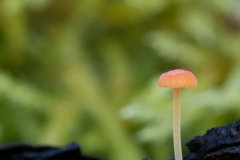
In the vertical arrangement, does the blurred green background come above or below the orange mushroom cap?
above

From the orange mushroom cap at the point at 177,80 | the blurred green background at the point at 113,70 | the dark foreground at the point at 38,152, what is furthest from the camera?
the blurred green background at the point at 113,70

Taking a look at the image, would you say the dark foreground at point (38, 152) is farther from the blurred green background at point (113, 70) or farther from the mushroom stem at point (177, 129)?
the blurred green background at point (113, 70)

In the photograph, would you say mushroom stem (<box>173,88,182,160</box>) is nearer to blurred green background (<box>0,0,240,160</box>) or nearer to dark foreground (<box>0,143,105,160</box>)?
dark foreground (<box>0,143,105,160</box>)

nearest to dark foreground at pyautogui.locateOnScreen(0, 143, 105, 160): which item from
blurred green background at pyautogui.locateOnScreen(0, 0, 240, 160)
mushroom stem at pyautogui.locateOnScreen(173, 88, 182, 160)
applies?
mushroom stem at pyautogui.locateOnScreen(173, 88, 182, 160)

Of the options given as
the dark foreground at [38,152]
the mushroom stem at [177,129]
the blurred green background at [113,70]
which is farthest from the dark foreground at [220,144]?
the blurred green background at [113,70]

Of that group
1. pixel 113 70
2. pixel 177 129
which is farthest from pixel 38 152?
pixel 113 70

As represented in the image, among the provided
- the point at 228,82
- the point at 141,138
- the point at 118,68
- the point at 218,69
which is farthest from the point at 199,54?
the point at 141,138

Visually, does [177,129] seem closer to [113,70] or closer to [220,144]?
[220,144]

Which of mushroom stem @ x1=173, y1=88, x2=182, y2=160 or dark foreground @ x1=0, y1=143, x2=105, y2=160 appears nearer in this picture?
mushroom stem @ x1=173, y1=88, x2=182, y2=160
